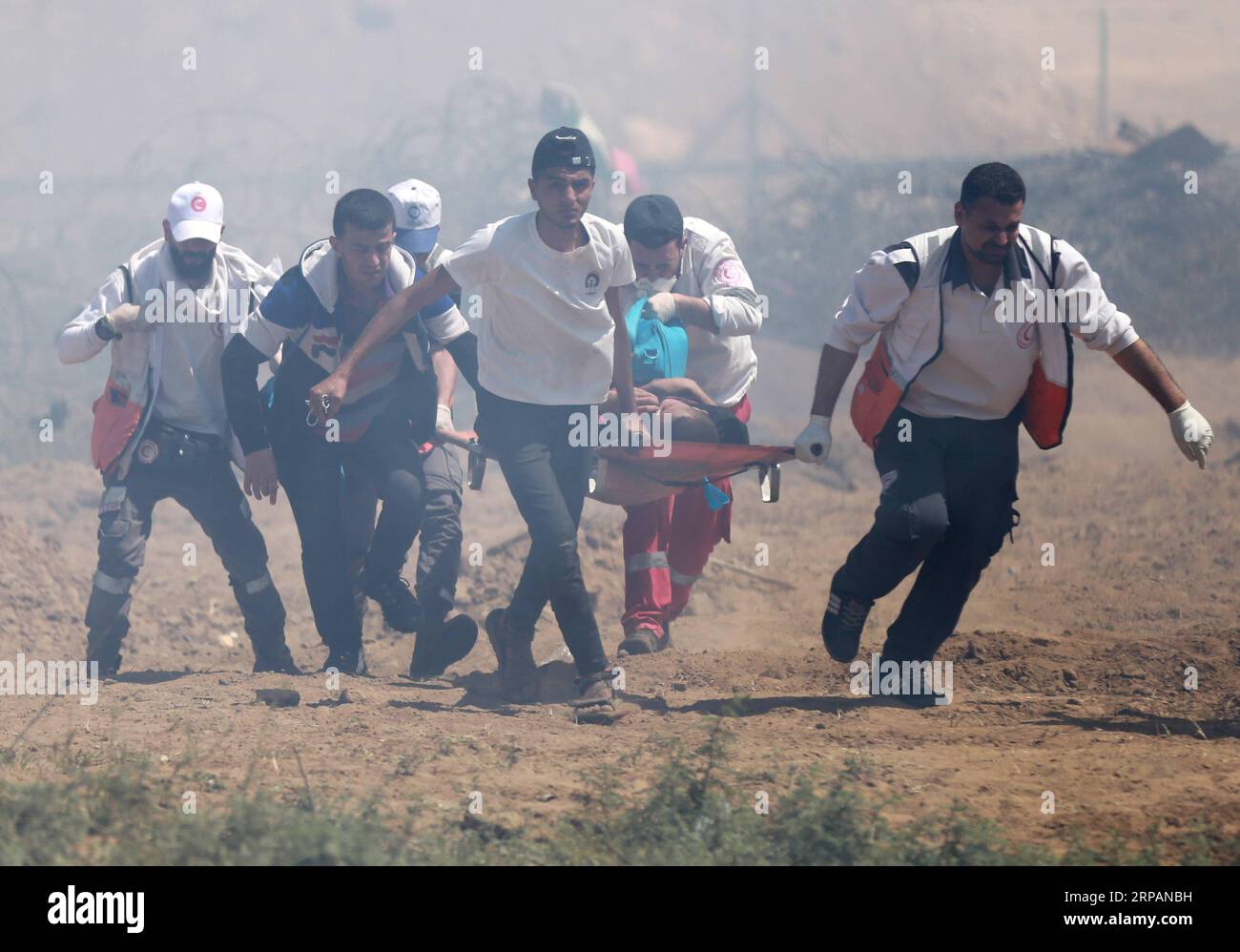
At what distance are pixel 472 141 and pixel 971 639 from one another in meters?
10.0

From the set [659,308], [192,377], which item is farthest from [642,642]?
[192,377]

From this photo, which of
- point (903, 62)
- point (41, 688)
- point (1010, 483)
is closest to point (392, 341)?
point (41, 688)

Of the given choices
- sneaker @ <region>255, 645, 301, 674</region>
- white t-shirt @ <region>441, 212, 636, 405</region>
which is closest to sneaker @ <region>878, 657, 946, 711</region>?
white t-shirt @ <region>441, 212, 636, 405</region>

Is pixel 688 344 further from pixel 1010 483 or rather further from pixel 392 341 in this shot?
pixel 1010 483

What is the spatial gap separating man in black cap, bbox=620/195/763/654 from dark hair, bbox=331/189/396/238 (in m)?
1.02

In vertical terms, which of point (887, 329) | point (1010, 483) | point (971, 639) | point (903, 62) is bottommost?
point (971, 639)

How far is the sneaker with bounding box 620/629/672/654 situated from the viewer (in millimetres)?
6695

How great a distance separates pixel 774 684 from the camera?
6195 millimetres

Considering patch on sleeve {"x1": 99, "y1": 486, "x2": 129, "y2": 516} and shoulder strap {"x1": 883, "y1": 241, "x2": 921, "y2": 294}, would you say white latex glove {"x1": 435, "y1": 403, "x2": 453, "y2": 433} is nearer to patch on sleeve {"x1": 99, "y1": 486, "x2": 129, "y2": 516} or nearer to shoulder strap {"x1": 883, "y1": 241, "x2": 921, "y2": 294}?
patch on sleeve {"x1": 99, "y1": 486, "x2": 129, "y2": 516}

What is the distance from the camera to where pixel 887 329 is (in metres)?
5.31

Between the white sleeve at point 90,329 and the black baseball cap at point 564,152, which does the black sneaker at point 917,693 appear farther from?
the white sleeve at point 90,329

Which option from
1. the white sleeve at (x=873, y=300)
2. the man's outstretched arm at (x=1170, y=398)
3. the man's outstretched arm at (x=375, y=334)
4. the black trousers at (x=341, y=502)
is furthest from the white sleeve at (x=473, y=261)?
the man's outstretched arm at (x=1170, y=398)

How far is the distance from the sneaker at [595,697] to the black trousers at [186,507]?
1.82 metres

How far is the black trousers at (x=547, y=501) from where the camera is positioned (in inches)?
217
